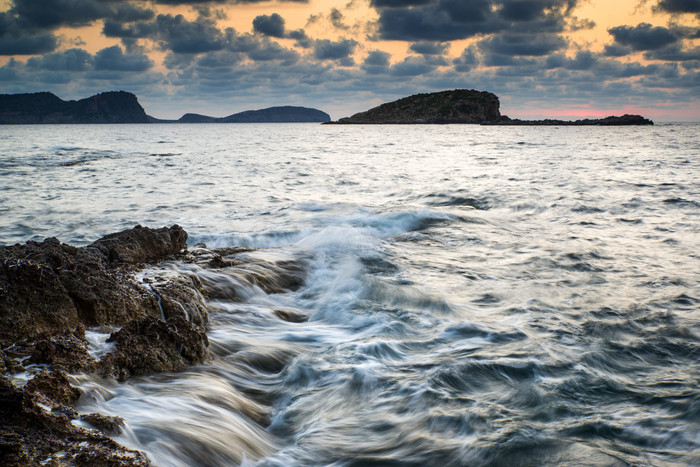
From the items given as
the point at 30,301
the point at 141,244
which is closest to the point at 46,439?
the point at 30,301

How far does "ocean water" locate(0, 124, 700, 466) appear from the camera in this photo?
3551 mm

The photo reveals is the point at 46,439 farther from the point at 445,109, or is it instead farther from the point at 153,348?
the point at 445,109

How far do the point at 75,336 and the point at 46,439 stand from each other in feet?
5.12

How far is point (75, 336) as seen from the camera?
3.89m

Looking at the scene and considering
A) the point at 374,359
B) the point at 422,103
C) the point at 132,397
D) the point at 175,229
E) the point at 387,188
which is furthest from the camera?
the point at 422,103

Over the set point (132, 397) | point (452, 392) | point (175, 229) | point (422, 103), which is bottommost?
point (452, 392)

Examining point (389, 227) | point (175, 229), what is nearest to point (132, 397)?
point (175, 229)

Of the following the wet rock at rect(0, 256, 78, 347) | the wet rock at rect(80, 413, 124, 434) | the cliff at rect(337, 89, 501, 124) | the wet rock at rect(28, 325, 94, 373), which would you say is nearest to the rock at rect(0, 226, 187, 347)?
the wet rock at rect(0, 256, 78, 347)

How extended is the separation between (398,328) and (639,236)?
7021 millimetres

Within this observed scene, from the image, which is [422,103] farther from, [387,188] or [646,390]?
[646,390]

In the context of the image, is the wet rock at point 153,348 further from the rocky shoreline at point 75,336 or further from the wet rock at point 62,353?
the wet rock at point 62,353

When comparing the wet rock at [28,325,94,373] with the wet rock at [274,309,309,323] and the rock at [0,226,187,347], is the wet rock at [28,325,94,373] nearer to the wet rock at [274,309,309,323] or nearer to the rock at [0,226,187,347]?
the rock at [0,226,187,347]

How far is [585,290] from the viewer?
273 inches

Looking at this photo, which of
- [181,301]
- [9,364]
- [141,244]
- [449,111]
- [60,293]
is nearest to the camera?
[9,364]
